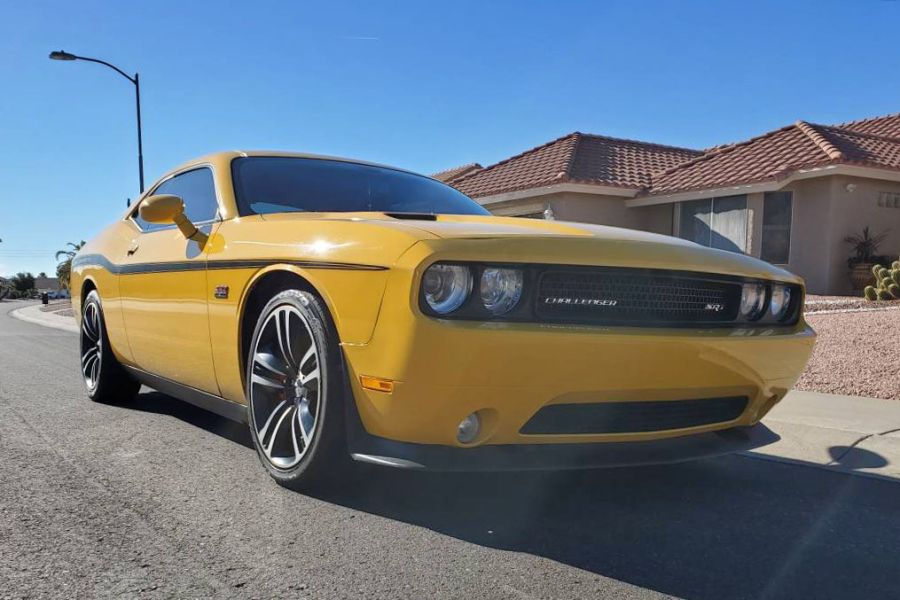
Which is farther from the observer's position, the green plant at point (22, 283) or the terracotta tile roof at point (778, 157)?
the green plant at point (22, 283)

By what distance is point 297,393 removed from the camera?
9.52 feet

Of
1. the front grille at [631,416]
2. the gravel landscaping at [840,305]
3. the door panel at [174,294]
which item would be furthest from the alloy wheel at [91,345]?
the gravel landscaping at [840,305]

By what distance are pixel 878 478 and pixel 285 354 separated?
2.78m

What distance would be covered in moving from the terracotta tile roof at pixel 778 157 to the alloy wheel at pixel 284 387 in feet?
37.0

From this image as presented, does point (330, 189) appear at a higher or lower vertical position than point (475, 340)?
higher

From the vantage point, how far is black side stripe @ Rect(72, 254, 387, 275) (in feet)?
8.50

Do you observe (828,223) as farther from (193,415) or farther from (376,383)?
(376,383)

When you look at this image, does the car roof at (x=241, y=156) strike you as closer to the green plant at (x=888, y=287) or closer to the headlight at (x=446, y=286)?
the headlight at (x=446, y=286)

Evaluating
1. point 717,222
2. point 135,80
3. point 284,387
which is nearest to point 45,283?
point 135,80

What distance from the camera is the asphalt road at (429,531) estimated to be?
220 centimetres

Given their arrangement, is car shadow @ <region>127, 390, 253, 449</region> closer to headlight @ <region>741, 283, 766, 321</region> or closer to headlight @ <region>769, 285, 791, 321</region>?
headlight @ <region>741, 283, 766, 321</region>

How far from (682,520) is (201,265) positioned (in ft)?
7.70

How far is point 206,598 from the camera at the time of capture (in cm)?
206

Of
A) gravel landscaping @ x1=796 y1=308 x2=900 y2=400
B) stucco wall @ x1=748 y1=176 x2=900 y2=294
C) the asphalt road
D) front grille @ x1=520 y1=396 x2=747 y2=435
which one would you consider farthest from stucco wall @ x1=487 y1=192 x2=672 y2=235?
front grille @ x1=520 y1=396 x2=747 y2=435
